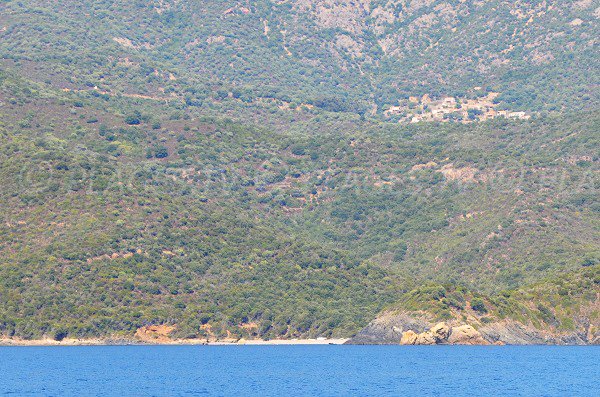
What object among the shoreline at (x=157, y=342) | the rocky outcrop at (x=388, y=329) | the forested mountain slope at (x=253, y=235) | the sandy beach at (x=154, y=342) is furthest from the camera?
the forested mountain slope at (x=253, y=235)

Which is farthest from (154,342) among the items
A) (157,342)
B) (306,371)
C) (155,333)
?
(306,371)

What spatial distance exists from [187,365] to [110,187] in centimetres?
5006

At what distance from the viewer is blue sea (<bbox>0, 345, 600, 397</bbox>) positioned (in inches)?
3469

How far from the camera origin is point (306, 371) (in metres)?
105

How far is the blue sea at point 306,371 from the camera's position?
8812 cm

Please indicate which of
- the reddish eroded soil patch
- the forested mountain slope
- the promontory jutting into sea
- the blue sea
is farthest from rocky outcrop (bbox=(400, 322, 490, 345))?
the reddish eroded soil patch

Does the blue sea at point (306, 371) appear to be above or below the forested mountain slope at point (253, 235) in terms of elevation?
below

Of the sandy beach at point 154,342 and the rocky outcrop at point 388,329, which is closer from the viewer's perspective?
the sandy beach at point 154,342

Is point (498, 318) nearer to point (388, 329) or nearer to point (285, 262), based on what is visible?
point (388, 329)

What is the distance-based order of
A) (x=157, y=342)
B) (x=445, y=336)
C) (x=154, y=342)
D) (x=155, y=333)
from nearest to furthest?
1. (x=445, y=336)
2. (x=154, y=342)
3. (x=157, y=342)
4. (x=155, y=333)

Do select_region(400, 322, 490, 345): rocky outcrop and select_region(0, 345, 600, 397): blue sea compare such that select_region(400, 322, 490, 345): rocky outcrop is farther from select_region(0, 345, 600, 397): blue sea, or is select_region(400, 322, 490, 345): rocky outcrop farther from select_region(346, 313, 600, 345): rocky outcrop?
select_region(0, 345, 600, 397): blue sea

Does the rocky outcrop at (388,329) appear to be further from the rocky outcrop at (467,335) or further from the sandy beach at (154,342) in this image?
the rocky outcrop at (467,335)

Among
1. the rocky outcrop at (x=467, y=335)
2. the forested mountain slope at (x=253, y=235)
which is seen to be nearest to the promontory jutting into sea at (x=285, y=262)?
the rocky outcrop at (x=467, y=335)

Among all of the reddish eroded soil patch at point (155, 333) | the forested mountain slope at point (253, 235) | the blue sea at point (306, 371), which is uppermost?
the forested mountain slope at point (253, 235)
